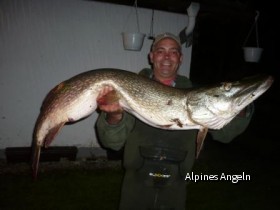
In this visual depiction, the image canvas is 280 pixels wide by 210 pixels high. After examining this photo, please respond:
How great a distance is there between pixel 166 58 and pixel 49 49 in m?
3.30

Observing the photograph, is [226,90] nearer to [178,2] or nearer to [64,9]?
[178,2]

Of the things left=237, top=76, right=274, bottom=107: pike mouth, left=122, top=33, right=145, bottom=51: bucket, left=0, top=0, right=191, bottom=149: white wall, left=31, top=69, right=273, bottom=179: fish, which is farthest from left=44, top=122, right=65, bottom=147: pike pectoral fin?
left=0, top=0, right=191, bottom=149: white wall

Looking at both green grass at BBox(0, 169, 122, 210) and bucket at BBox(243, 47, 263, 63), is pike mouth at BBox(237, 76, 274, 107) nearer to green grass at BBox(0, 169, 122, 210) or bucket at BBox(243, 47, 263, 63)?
green grass at BBox(0, 169, 122, 210)

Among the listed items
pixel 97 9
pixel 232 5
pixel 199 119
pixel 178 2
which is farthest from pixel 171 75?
pixel 232 5

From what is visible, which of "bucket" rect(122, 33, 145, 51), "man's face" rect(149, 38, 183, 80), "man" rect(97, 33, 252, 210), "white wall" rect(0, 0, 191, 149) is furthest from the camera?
"white wall" rect(0, 0, 191, 149)

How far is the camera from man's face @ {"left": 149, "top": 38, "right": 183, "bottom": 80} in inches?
113

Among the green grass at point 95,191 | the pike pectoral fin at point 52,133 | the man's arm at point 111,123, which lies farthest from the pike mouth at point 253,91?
the green grass at point 95,191

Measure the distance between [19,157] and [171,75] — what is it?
3.76m

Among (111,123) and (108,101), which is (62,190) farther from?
(108,101)

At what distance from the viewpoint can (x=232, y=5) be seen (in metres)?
5.75

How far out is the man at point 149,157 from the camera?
259 centimetres

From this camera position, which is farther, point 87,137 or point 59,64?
point 87,137

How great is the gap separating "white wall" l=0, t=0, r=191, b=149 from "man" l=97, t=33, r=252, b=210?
3261 mm

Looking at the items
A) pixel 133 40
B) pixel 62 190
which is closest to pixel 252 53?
pixel 133 40
